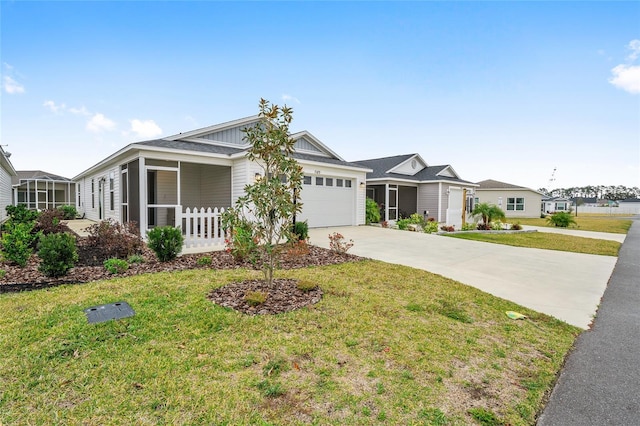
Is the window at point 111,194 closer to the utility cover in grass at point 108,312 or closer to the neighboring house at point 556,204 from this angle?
the utility cover in grass at point 108,312

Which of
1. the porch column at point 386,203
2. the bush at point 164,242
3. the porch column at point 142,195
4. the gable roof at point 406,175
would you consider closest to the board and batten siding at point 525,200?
the gable roof at point 406,175

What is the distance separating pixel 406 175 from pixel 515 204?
64.2 feet

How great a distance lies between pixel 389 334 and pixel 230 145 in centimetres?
1286

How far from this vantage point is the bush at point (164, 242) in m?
6.56

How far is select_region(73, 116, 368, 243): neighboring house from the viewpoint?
11001 mm

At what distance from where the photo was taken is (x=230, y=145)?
1455 cm

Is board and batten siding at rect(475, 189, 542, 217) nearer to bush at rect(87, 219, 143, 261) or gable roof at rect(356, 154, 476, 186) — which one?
gable roof at rect(356, 154, 476, 186)

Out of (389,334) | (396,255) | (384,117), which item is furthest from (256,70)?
(389,334)

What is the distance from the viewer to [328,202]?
15039 mm

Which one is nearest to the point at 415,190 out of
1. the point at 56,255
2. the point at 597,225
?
the point at 597,225

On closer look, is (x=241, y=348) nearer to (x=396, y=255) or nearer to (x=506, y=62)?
(x=396, y=255)

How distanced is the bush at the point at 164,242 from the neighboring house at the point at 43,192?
24.9 m

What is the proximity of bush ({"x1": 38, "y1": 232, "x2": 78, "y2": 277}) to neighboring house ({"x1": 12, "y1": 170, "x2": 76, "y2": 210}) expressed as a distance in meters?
25.2

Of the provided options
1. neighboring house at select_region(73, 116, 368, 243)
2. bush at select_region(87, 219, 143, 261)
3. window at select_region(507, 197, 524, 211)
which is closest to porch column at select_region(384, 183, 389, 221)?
neighboring house at select_region(73, 116, 368, 243)
